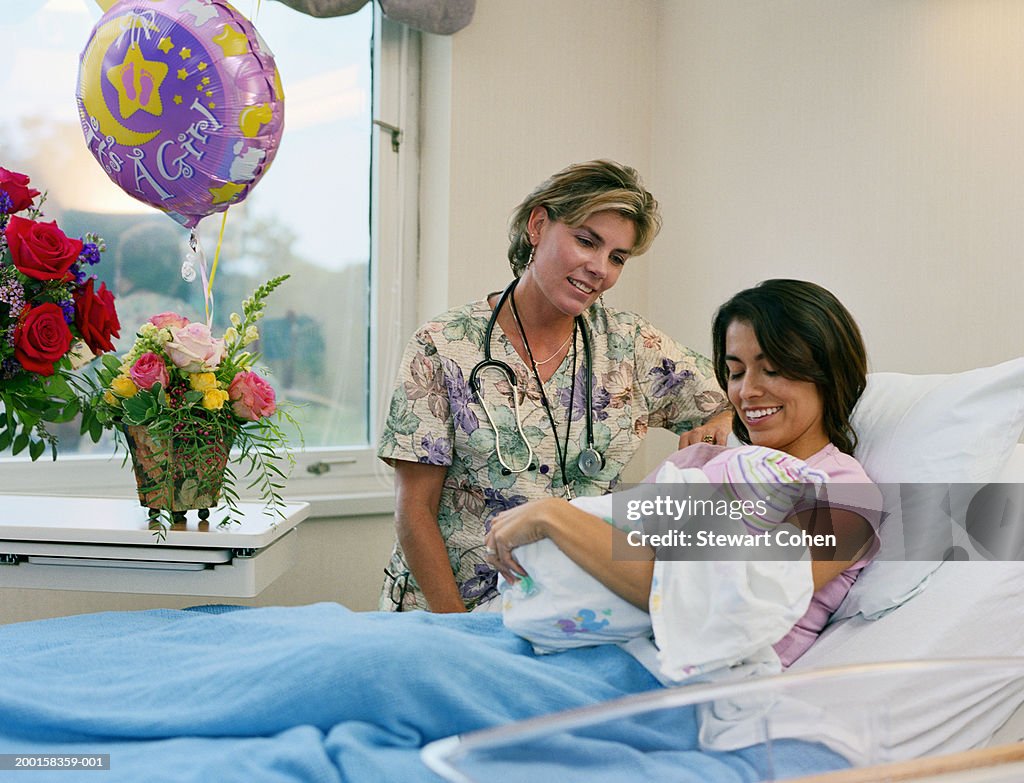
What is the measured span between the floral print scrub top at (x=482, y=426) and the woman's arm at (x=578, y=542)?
1.74 feet

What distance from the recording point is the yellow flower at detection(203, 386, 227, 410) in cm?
168

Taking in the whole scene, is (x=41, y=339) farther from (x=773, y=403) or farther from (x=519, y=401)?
(x=773, y=403)

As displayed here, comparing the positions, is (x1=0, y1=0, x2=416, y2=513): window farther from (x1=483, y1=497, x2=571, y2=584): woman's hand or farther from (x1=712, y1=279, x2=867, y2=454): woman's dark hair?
(x1=712, y1=279, x2=867, y2=454): woman's dark hair

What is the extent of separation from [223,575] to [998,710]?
119 cm

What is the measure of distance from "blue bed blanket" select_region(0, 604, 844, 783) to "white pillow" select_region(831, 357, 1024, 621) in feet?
1.16

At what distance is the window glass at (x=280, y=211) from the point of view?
2.27m

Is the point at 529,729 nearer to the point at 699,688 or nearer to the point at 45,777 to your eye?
the point at 699,688

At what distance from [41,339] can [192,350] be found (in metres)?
0.23

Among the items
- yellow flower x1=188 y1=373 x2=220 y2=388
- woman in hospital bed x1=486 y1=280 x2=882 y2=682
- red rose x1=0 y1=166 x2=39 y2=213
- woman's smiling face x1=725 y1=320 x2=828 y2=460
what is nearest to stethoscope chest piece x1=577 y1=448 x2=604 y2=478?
woman in hospital bed x1=486 y1=280 x2=882 y2=682

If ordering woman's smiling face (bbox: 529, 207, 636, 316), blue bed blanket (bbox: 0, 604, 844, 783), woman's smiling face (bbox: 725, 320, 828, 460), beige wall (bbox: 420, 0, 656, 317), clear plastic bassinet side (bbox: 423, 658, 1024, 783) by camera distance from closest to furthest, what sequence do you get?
clear plastic bassinet side (bbox: 423, 658, 1024, 783), blue bed blanket (bbox: 0, 604, 844, 783), woman's smiling face (bbox: 725, 320, 828, 460), woman's smiling face (bbox: 529, 207, 636, 316), beige wall (bbox: 420, 0, 656, 317)

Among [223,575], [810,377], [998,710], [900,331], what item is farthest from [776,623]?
[900,331]

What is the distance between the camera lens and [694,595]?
112cm

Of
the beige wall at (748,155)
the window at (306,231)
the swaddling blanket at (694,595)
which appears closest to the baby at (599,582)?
the swaddling blanket at (694,595)

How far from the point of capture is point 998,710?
3.34 feet
